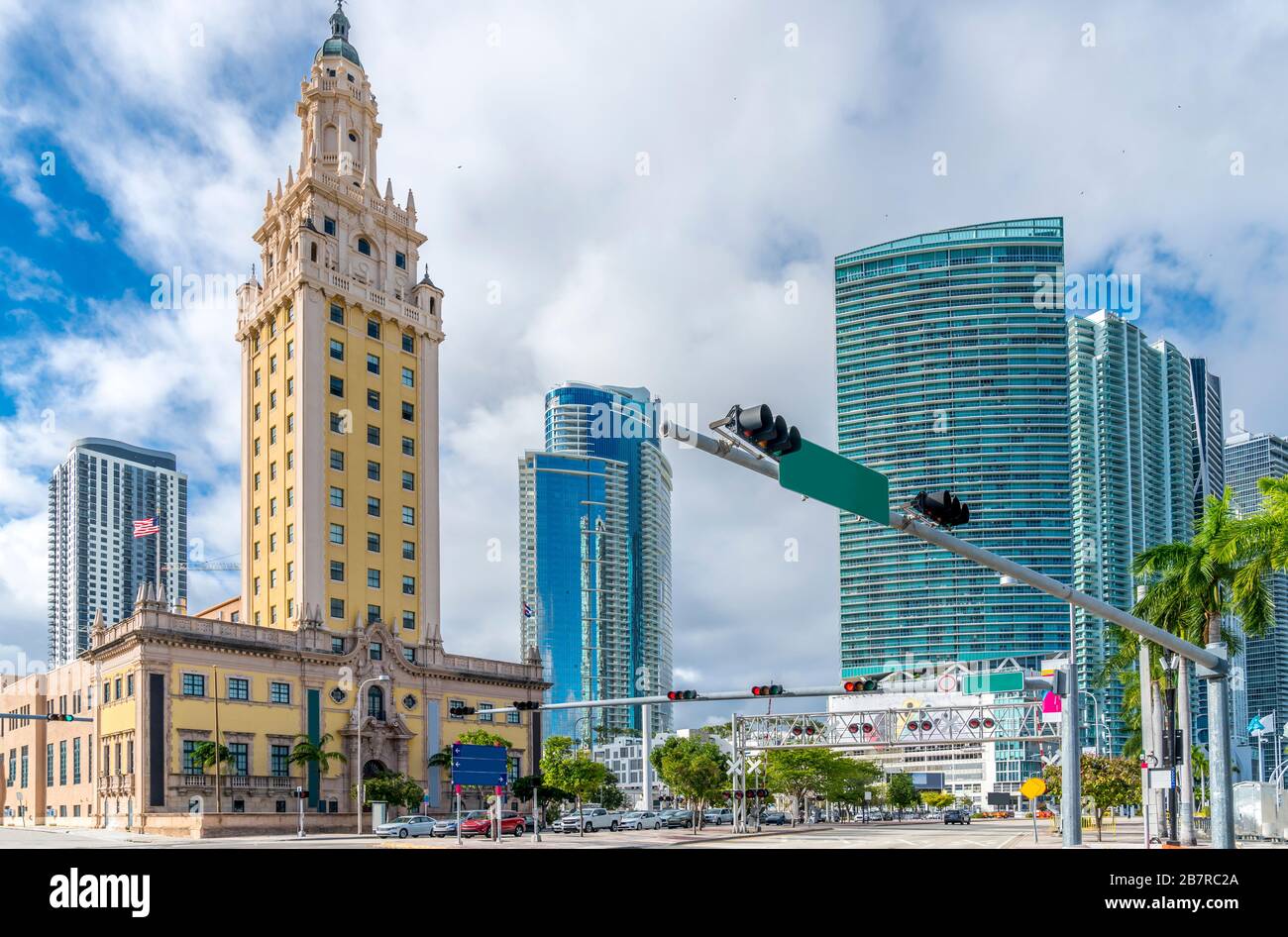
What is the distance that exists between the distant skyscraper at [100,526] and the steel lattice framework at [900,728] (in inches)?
3604

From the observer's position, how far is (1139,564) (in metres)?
46.8

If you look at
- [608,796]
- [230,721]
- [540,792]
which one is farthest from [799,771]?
[230,721]

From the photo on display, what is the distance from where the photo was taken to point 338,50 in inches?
3784

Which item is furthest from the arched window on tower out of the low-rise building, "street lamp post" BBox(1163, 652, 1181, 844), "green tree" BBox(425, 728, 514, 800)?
"street lamp post" BBox(1163, 652, 1181, 844)

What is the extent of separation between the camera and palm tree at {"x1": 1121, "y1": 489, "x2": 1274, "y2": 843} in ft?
120

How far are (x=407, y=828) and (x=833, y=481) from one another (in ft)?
186

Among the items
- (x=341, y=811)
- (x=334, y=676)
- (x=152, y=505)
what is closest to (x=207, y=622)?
(x=334, y=676)

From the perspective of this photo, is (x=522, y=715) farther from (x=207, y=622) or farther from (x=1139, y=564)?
(x=1139, y=564)

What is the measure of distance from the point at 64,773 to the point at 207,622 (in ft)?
59.1

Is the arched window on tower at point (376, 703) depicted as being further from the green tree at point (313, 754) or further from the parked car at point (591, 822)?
the parked car at point (591, 822)

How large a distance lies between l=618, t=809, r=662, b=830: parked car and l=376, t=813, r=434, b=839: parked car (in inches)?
737

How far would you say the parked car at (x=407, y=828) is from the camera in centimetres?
6500

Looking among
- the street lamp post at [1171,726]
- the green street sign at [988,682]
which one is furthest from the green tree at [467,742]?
the green street sign at [988,682]

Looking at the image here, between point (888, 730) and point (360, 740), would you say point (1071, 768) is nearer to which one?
point (888, 730)
